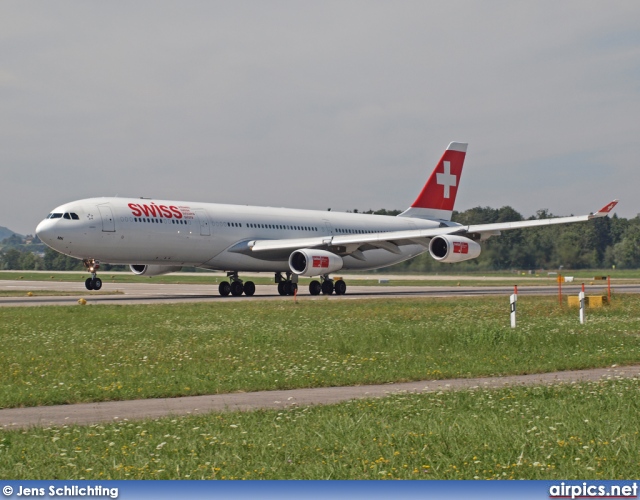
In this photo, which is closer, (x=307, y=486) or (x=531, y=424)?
(x=307, y=486)

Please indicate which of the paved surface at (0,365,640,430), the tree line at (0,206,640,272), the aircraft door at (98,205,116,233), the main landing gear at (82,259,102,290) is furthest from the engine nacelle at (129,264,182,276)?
the paved surface at (0,365,640,430)

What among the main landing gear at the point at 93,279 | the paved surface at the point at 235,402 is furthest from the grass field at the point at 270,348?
the main landing gear at the point at 93,279

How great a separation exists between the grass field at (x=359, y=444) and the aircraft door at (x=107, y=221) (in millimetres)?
29544

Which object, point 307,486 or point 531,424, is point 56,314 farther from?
point 307,486

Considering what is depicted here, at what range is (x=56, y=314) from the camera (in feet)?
99.9

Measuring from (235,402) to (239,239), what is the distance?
109 feet

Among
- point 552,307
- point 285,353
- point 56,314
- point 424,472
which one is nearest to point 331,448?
point 424,472

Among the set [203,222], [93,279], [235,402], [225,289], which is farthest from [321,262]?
[235,402]

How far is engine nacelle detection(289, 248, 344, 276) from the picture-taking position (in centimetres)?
4516

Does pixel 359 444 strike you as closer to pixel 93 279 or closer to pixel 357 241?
pixel 93 279

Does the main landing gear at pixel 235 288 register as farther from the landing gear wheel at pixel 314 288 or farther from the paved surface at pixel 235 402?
the paved surface at pixel 235 402

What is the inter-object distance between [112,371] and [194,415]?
502 centimetres

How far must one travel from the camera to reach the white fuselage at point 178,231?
40.2 m

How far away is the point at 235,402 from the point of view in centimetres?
1353
